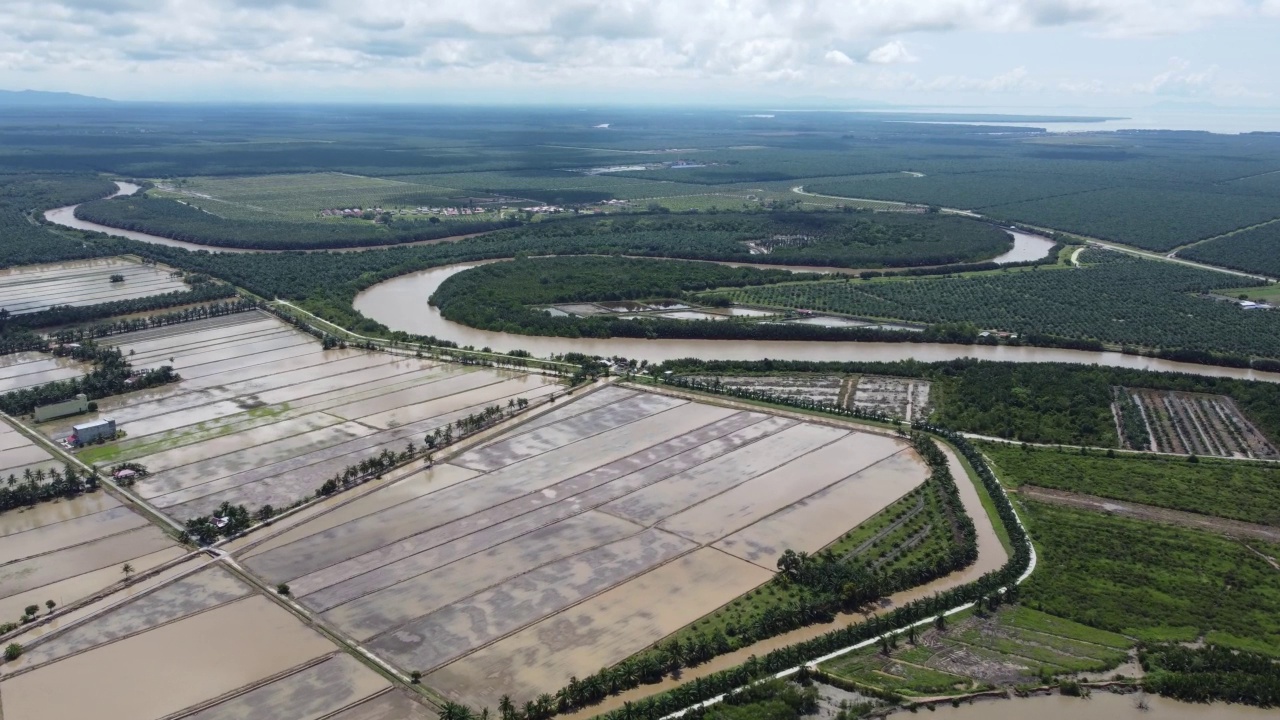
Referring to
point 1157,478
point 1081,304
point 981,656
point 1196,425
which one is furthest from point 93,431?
point 1081,304

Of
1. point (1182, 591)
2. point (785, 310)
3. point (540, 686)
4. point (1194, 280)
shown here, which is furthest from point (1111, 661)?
point (1194, 280)

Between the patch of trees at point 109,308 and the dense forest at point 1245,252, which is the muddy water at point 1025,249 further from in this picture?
the patch of trees at point 109,308

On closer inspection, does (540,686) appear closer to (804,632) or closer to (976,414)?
(804,632)

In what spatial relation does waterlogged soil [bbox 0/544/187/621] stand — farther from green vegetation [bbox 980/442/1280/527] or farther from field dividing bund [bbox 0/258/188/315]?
field dividing bund [bbox 0/258/188/315]

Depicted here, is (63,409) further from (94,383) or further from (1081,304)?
(1081,304)

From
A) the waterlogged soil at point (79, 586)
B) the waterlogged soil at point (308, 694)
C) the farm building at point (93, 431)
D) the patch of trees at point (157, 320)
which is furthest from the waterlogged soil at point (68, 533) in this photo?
the patch of trees at point (157, 320)

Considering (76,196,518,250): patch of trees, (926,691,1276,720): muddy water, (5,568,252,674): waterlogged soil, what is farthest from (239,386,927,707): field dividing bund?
(76,196,518,250): patch of trees
